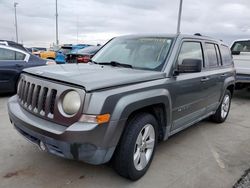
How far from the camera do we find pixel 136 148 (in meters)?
3.15

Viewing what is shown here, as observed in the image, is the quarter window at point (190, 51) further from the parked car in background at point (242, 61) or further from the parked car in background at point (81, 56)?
the parked car in background at point (81, 56)

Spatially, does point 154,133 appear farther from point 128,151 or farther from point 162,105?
point 128,151

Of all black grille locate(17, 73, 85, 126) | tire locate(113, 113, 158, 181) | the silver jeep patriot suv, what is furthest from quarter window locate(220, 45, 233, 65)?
black grille locate(17, 73, 85, 126)

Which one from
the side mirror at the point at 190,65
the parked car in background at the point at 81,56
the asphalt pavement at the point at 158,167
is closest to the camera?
the asphalt pavement at the point at 158,167

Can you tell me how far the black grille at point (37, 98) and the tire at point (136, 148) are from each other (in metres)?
0.86

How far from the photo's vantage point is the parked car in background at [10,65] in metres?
7.39

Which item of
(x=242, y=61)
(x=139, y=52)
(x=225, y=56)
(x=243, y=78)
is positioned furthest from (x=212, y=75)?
(x=242, y=61)

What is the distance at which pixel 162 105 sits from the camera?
3.46m

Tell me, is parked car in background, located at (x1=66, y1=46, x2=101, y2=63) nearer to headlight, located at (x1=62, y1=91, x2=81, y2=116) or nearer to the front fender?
the front fender

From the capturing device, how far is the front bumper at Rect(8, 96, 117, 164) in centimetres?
255

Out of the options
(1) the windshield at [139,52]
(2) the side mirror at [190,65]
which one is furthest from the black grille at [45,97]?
(2) the side mirror at [190,65]

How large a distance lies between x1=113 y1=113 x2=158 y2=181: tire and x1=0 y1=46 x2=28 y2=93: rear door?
5.48 m

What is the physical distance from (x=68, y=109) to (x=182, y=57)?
1.99m

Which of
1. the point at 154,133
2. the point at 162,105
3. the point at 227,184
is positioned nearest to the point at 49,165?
the point at 154,133
